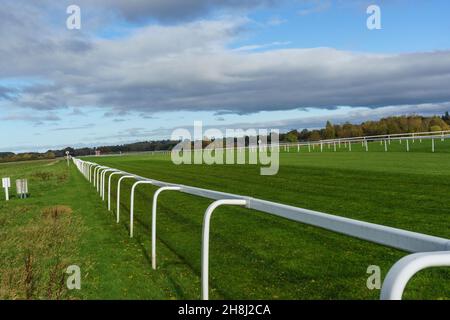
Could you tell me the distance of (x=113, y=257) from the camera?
23.0 ft

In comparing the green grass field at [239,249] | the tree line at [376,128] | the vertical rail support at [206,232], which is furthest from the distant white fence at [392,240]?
the tree line at [376,128]

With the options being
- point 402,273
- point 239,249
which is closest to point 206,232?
point 402,273

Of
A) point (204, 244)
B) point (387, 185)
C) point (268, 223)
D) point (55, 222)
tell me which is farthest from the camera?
point (387, 185)

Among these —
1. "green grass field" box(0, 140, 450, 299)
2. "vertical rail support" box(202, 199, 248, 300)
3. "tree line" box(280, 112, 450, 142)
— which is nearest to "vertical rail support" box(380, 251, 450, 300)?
"vertical rail support" box(202, 199, 248, 300)

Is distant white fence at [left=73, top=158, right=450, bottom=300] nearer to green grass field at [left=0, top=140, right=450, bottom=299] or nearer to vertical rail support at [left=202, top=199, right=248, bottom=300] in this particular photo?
vertical rail support at [left=202, top=199, right=248, bottom=300]

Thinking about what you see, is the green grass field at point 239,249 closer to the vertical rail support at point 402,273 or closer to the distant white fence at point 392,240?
the distant white fence at point 392,240

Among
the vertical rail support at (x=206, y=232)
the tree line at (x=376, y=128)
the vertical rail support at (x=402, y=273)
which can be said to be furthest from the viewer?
the tree line at (x=376, y=128)

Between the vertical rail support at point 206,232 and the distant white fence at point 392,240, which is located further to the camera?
the vertical rail support at point 206,232

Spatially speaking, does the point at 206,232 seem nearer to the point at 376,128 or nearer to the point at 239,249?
the point at 239,249

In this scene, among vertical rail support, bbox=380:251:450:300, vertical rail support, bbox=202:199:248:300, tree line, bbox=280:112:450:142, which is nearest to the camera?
vertical rail support, bbox=380:251:450:300

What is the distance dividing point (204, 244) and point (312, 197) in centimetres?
817

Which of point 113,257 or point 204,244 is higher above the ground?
point 204,244
